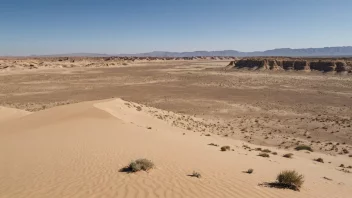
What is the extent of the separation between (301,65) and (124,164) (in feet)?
258

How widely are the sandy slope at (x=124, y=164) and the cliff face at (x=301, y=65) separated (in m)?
63.8

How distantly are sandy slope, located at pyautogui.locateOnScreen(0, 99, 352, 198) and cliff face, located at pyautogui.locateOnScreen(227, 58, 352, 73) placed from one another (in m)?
63.8

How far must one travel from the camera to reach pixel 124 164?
10.6 m

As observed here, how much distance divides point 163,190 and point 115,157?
4.25 metres

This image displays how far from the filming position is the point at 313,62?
268 feet

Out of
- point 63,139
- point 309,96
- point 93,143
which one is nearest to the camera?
point 93,143

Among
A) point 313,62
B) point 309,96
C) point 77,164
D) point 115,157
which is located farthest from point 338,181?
point 313,62

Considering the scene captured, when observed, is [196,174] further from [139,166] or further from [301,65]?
[301,65]

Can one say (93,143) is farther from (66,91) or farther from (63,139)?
(66,91)

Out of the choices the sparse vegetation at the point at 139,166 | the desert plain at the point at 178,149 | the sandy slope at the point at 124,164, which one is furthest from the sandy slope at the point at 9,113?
the sparse vegetation at the point at 139,166

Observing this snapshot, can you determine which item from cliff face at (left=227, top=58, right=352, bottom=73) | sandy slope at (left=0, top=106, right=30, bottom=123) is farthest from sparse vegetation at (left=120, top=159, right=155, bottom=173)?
cliff face at (left=227, top=58, right=352, bottom=73)

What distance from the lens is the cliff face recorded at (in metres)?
73.2

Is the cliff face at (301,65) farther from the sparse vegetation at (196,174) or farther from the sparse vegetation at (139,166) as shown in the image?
the sparse vegetation at (139,166)

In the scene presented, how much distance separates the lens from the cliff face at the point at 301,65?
73.2 m
